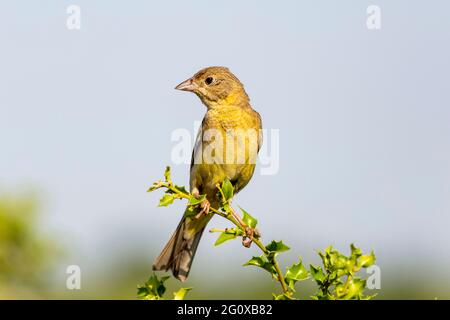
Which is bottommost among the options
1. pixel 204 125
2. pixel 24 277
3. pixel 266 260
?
pixel 24 277

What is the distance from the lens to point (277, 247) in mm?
2887

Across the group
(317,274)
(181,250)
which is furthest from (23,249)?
(317,274)

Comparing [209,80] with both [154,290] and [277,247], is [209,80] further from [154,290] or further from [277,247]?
[154,290]

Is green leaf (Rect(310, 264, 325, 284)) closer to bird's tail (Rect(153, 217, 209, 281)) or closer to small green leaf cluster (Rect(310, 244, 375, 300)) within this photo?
small green leaf cluster (Rect(310, 244, 375, 300))

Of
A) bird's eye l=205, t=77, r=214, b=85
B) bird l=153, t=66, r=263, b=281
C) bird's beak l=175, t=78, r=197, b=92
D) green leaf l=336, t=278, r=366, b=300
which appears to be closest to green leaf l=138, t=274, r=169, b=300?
green leaf l=336, t=278, r=366, b=300

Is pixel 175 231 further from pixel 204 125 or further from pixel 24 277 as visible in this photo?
pixel 24 277

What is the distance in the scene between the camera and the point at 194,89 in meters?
6.07

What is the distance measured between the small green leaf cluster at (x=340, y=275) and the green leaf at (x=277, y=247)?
0.40ft

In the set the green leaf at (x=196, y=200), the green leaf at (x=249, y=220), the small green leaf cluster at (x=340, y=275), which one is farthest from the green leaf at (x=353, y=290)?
the green leaf at (x=196, y=200)

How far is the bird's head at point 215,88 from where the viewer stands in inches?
239

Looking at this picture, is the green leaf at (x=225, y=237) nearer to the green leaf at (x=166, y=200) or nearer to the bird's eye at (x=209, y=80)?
the green leaf at (x=166, y=200)

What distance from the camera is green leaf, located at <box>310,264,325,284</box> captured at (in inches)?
108
